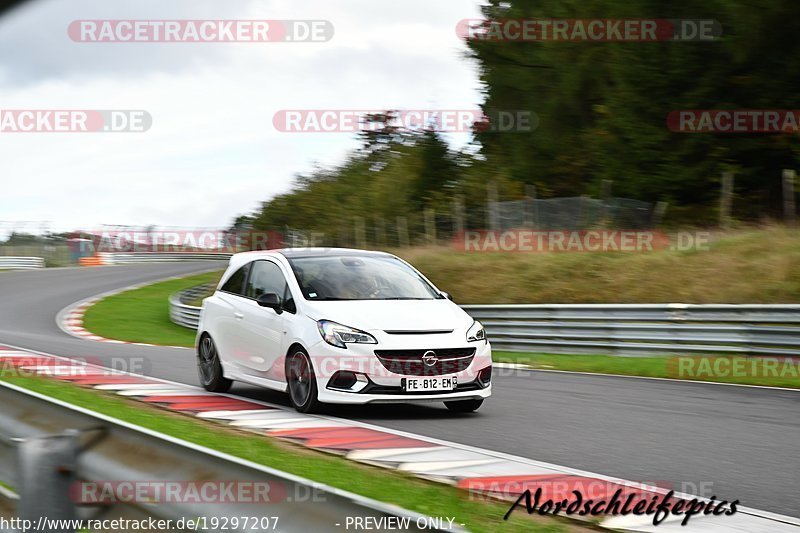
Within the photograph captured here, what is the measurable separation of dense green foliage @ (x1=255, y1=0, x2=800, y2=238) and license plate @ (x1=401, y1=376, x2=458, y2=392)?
60.4 ft

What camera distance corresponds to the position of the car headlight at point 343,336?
9180mm

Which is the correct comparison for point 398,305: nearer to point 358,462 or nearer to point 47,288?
point 358,462

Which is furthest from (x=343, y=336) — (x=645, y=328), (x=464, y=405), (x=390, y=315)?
(x=645, y=328)

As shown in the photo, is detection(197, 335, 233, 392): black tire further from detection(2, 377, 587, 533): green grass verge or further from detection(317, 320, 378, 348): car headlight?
detection(317, 320, 378, 348): car headlight

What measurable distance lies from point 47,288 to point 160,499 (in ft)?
114

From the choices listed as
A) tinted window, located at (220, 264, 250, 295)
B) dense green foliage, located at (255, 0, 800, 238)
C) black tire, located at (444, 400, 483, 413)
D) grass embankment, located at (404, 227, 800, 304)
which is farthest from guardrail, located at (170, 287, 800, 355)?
dense green foliage, located at (255, 0, 800, 238)

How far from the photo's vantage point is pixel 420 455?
23.7 ft

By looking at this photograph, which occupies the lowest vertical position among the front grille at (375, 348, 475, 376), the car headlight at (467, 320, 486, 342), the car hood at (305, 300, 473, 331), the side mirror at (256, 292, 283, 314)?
the front grille at (375, 348, 475, 376)

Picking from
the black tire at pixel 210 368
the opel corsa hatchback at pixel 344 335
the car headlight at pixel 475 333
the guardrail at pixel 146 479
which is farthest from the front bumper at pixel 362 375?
the guardrail at pixel 146 479

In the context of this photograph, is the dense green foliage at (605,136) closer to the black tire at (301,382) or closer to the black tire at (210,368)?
the black tire at (210,368)

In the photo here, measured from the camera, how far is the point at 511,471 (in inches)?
261

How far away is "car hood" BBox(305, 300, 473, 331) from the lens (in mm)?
9305

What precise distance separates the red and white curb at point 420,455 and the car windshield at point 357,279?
4.04 ft

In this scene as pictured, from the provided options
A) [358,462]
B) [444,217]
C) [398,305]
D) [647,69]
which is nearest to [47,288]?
[444,217]
